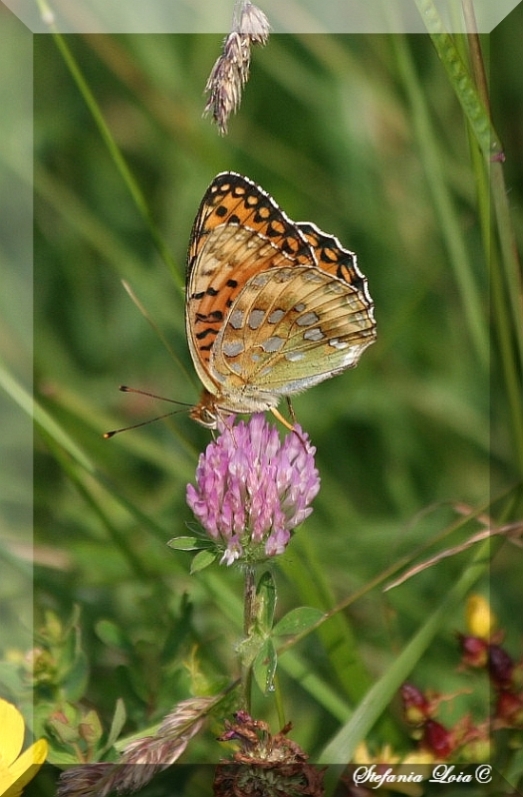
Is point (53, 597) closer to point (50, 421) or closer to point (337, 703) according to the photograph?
point (50, 421)

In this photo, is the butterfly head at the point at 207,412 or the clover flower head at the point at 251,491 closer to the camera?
the clover flower head at the point at 251,491

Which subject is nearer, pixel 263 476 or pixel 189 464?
pixel 263 476

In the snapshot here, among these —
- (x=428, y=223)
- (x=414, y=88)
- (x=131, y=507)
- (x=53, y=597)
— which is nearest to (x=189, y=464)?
(x=131, y=507)

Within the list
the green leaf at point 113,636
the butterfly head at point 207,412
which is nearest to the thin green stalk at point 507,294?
the butterfly head at point 207,412

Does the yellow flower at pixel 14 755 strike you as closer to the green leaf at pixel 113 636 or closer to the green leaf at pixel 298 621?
the green leaf at pixel 113 636

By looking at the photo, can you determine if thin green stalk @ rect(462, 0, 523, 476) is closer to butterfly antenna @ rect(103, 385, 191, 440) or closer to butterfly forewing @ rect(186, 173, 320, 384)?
butterfly forewing @ rect(186, 173, 320, 384)
